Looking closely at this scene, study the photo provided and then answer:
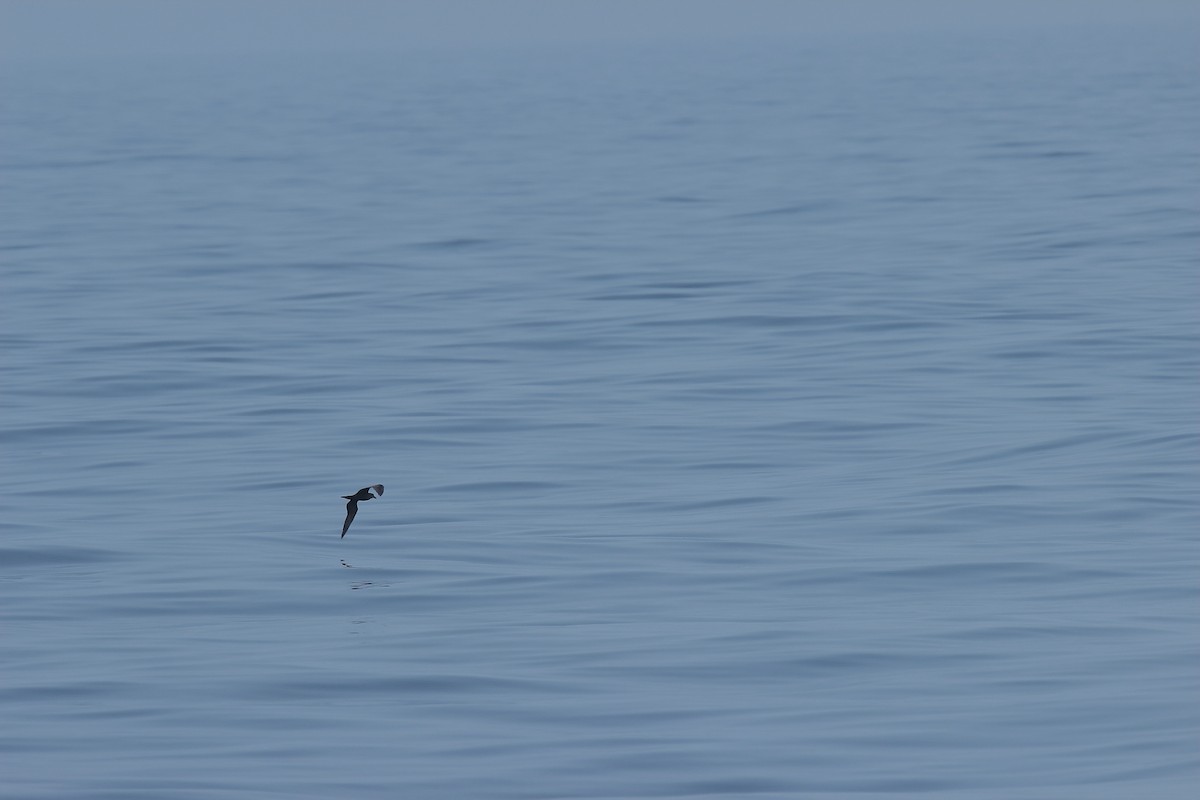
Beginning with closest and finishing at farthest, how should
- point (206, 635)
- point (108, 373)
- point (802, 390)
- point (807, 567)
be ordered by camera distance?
point (206, 635)
point (807, 567)
point (802, 390)
point (108, 373)

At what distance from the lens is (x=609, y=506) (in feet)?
39.0

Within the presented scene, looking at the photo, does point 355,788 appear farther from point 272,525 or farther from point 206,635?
point 272,525

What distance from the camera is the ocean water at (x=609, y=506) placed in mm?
7715

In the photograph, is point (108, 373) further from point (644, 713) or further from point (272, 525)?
point (644, 713)

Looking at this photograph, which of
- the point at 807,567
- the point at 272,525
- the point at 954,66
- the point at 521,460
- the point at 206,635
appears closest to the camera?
the point at 206,635

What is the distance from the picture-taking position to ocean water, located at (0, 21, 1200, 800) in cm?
771

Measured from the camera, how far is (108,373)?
1703cm

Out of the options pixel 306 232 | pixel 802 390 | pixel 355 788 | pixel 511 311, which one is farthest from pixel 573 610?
pixel 306 232

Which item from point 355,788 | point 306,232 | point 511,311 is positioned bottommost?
point 355,788

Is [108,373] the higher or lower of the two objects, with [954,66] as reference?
lower

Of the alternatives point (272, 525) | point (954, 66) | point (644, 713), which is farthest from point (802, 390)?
point (954, 66)

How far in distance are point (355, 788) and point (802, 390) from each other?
869 centimetres

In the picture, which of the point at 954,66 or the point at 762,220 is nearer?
the point at 762,220

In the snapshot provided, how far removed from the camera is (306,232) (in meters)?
29.6
